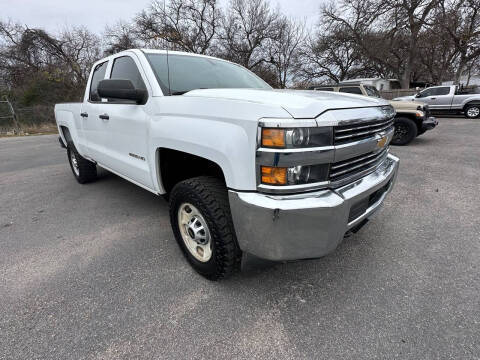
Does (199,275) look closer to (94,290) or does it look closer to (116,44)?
(94,290)

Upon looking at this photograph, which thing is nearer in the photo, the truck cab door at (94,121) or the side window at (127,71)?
the side window at (127,71)

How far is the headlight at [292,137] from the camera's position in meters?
1.38

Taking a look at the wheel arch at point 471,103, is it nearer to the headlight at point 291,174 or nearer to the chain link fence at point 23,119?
the headlight at point 291,174

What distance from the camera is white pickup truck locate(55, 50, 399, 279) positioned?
1422mm

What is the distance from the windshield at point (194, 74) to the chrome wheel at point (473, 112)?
48.4 ft

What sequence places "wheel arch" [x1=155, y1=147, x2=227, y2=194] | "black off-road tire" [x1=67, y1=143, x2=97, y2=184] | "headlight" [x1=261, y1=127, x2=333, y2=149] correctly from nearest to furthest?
"headlight" [x1=261, y1=127, x2=333, y2=149]
"wheel arch" [x1=155, y1=147, x2=227, y2=194]
"black off-road tire" [x1=67, y1=143, x2=97, y2=184]

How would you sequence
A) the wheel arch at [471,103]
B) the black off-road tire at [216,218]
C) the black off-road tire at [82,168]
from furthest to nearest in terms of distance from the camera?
1. the wheel arch at [471,103]
2. the black off-road tire at [82,168]
3. the black off-road tire at [216,218]

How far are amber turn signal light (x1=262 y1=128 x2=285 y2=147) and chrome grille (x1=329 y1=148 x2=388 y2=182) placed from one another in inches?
15.1

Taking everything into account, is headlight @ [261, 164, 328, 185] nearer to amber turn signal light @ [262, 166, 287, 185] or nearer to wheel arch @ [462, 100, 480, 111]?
amber turn signal light @ [262, 166, 287, 185]

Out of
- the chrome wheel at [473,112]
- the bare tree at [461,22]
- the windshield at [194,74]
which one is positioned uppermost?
the bare tree at [461,22]

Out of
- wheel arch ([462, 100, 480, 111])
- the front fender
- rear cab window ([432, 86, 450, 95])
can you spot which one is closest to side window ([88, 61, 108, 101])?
the front fender

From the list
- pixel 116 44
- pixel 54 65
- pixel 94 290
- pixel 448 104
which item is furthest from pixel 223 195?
pixel 116 44

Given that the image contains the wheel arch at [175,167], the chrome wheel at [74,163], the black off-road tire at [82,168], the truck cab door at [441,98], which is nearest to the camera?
the wheel arch at [175,167]

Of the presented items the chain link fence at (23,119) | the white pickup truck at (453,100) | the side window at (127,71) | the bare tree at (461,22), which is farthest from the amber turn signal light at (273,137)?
the bare tree at (461,22)
